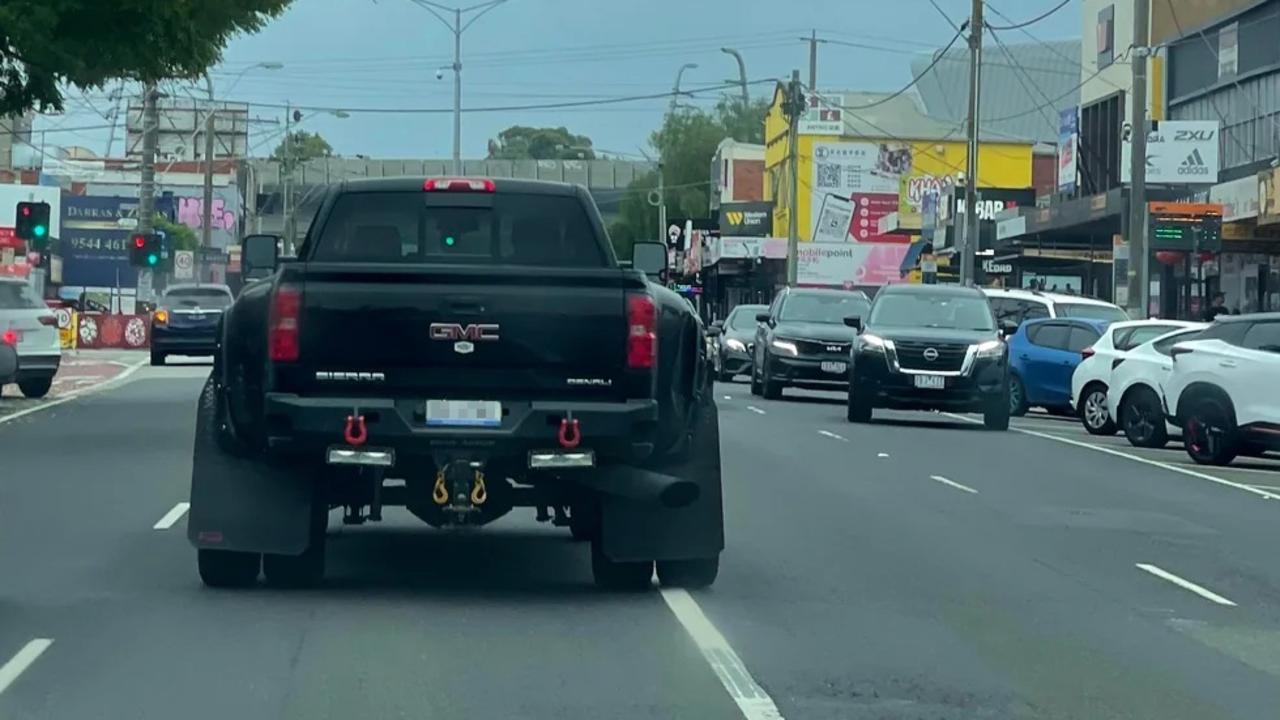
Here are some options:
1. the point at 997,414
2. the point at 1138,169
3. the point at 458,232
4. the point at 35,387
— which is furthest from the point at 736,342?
the point at 458,232

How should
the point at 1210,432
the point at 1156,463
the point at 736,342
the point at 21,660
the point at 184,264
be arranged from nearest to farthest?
the point at 21,660 → the point at 1210,432 → the point at 1156,463 → the point at 736,342 → the point at 184,264

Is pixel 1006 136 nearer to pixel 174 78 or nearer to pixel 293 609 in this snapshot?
pixel 174 78

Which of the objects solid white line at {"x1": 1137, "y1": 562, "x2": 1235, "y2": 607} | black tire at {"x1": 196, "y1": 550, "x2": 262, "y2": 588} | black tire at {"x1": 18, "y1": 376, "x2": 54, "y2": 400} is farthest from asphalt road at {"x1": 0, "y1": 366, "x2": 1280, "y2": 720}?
black tire at {"x1": 18, "y1": 376, "x2": 54, "y2": 400}

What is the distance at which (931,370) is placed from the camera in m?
28.3

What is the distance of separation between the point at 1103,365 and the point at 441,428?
19272 millimetres

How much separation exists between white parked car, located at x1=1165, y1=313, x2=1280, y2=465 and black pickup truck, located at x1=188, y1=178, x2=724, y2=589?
1213cm

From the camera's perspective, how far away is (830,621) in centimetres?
1129

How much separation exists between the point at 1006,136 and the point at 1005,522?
256 feet

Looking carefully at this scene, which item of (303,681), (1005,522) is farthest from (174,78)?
(303,681)

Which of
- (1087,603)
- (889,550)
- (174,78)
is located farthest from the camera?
(174,78)

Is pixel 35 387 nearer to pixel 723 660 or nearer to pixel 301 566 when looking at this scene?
pixel 301 566

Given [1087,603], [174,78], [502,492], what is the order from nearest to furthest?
[502,492], [1087,603], [174,78]

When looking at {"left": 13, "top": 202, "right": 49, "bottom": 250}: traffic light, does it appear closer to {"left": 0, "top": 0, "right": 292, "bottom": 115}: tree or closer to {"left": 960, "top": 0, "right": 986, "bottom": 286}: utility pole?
{"left": 0, "top": 0, "right": 292, "bottom": 115}: tree

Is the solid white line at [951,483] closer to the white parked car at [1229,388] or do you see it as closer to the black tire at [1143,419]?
the white parked car at [1229,388]
